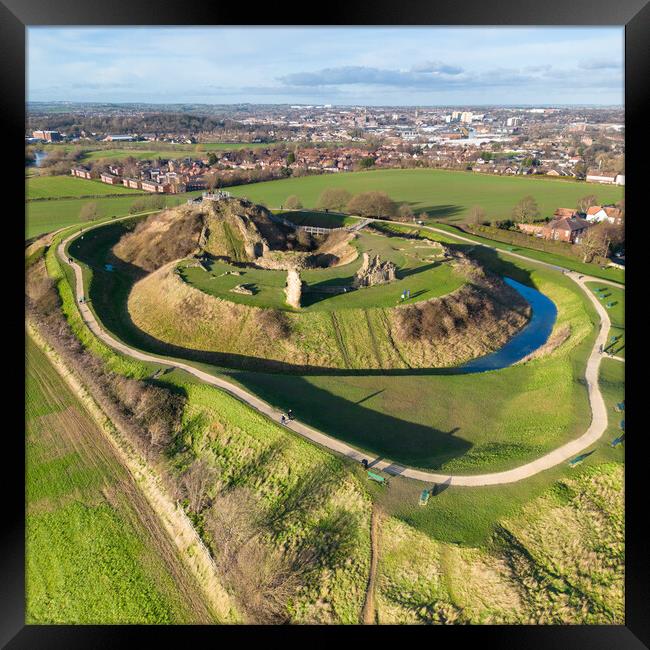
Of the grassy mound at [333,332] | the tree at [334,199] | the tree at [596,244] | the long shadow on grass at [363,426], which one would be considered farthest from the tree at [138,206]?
the tree at [596,244]

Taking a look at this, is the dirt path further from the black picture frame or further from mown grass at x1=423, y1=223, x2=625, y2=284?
mown grass at x1=423, y1=223, x2=625, y2=284

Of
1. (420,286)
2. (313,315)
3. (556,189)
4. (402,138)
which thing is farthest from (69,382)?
(402,138)

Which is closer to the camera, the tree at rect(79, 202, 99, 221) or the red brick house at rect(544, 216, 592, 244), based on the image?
the red brick house at rect(544, 216, 592, 244)

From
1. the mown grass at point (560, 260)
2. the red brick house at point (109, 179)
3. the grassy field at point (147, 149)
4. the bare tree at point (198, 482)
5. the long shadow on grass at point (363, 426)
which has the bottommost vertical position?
the bare tree at point (198, 482)

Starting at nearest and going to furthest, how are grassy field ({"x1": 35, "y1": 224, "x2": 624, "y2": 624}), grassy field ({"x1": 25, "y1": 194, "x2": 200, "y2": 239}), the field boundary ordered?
grassy field ({"x1": 35, "y1": 224, "x2": 624, "y2": 624}) → the field boundary → grassy field ({"x1": 25, "y1": 194, "x2": 200, "y2": 239})

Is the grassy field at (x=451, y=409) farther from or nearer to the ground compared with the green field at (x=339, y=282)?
nearer to the ground

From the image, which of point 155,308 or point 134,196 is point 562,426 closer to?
point 155,308

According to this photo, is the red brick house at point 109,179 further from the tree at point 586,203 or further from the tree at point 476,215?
the tree at point 586,203

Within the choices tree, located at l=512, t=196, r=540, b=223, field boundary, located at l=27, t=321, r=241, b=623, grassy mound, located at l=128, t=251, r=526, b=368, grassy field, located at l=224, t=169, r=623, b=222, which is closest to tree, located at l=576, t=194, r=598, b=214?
grassy field, located at l=224, t=169, r=623, b=222
